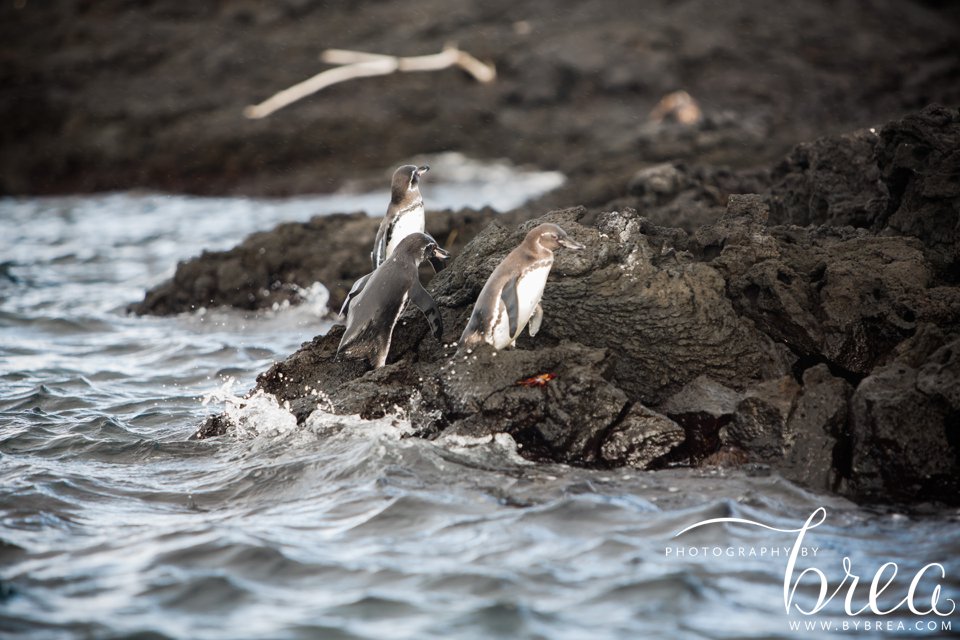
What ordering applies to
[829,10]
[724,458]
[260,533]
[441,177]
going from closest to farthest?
[260,533] → [724,458] → [441,177] → [829,10]

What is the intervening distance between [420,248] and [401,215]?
1324 millimetres

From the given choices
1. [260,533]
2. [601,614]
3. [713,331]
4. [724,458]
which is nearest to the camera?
[601,614]

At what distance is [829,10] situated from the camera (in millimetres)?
25891

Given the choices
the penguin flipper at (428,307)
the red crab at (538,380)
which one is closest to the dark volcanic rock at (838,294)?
the red crab at (538,380)

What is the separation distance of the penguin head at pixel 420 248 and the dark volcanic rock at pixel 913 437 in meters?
3.00

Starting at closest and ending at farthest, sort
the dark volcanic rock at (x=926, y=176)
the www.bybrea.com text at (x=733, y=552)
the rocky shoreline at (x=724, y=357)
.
→ the www.bybrea.com text at (x=733, y=552), the rocky shoreline at (x=724, y=357), the dark volcanic rock at (x=926, y=176)

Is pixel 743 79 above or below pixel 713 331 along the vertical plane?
above

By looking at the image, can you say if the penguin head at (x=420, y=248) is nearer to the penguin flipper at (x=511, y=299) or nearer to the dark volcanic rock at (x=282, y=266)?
the penguin flipper at (x=511, y=299)

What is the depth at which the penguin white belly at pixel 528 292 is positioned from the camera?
259 inches

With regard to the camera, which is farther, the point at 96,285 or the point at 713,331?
the point at 96,285

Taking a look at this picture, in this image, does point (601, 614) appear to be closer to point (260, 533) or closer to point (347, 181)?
point (260, 533)

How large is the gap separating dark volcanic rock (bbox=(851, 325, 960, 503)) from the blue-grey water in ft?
0.96

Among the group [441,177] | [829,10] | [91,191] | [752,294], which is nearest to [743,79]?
[829,10]

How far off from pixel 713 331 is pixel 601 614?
260cm
